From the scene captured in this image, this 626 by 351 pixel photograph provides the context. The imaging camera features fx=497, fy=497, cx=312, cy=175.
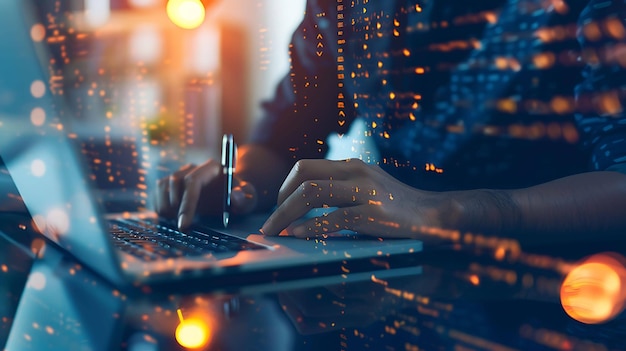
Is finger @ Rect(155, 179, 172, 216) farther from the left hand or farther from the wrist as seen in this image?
the wrist

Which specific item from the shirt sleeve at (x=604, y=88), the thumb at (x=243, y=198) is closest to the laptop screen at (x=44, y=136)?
the thumb at (x=243, y=198)

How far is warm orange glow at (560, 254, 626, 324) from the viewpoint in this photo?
310 millimetres

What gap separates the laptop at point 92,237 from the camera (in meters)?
0.34

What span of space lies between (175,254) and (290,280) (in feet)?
0.30

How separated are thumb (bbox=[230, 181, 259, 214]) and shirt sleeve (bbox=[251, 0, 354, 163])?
76 mm

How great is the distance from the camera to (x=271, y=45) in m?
0.83

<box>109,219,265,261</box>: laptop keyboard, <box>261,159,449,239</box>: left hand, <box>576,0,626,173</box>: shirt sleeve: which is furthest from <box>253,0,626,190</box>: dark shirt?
<box>109,219,265,261</box>: laptop keyboard

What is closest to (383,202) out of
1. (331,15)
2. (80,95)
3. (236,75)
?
(331,15)

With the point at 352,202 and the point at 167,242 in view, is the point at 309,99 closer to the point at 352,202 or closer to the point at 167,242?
the point at 352,202

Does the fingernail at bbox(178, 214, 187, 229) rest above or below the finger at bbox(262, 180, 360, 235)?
below

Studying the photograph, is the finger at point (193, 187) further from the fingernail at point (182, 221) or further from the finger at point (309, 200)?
the finger at point (309, 200)

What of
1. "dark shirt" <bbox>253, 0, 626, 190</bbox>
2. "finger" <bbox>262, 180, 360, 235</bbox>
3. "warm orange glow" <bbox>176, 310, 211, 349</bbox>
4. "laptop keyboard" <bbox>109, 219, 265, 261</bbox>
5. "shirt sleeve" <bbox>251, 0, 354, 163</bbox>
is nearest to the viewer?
"warm orange glow" <bbox>176, 310, 211, 349</bbox>

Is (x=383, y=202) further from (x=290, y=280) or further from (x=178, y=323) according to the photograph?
(x=178, y=323)

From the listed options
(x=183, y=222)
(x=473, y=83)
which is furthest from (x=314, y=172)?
(x=473, y=83)
